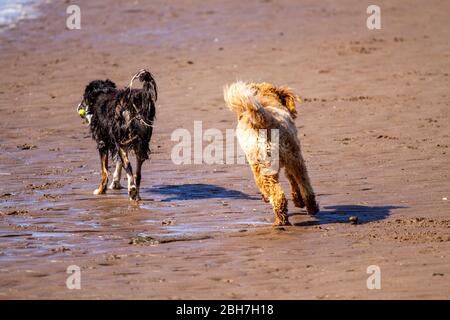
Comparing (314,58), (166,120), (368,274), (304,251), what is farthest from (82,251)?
(314,58)

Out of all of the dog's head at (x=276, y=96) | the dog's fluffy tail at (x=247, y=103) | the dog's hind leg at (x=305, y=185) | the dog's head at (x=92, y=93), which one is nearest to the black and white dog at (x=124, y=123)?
the dog's head at (x=92, y=93)

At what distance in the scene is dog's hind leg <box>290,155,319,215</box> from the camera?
9.35 m

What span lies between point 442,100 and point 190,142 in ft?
14.0

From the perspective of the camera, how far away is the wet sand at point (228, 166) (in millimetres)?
7648

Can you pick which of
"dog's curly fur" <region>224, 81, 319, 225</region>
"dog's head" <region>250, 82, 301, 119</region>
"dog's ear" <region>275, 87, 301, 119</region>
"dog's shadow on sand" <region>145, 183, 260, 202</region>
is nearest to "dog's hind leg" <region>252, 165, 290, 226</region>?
"dog's curly fur" <region>224, 81, 319, 225</region>

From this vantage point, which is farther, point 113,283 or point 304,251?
point 304,251

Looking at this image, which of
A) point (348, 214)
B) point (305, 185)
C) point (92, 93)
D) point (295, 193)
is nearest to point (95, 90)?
point (92, 93)

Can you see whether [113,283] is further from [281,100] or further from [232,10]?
[232,10]

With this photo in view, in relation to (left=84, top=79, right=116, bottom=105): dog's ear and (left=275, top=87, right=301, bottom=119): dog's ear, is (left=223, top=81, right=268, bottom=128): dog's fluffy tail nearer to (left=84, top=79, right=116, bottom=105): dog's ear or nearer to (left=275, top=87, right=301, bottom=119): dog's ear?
(left=275, top=87, right=301, bottom=119): dog's ear

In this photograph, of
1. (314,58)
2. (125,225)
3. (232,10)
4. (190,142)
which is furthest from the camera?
(232,10)

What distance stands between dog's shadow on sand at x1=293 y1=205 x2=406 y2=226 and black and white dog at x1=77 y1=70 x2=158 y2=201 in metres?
2.31

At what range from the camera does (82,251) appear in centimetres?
846

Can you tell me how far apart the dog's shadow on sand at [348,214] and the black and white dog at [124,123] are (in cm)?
231

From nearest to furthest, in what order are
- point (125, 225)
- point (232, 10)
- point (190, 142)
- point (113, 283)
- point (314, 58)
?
point (113, 283) < point (125, 225) < point (190, 142) < point (314, 58) < point (232, 10)
